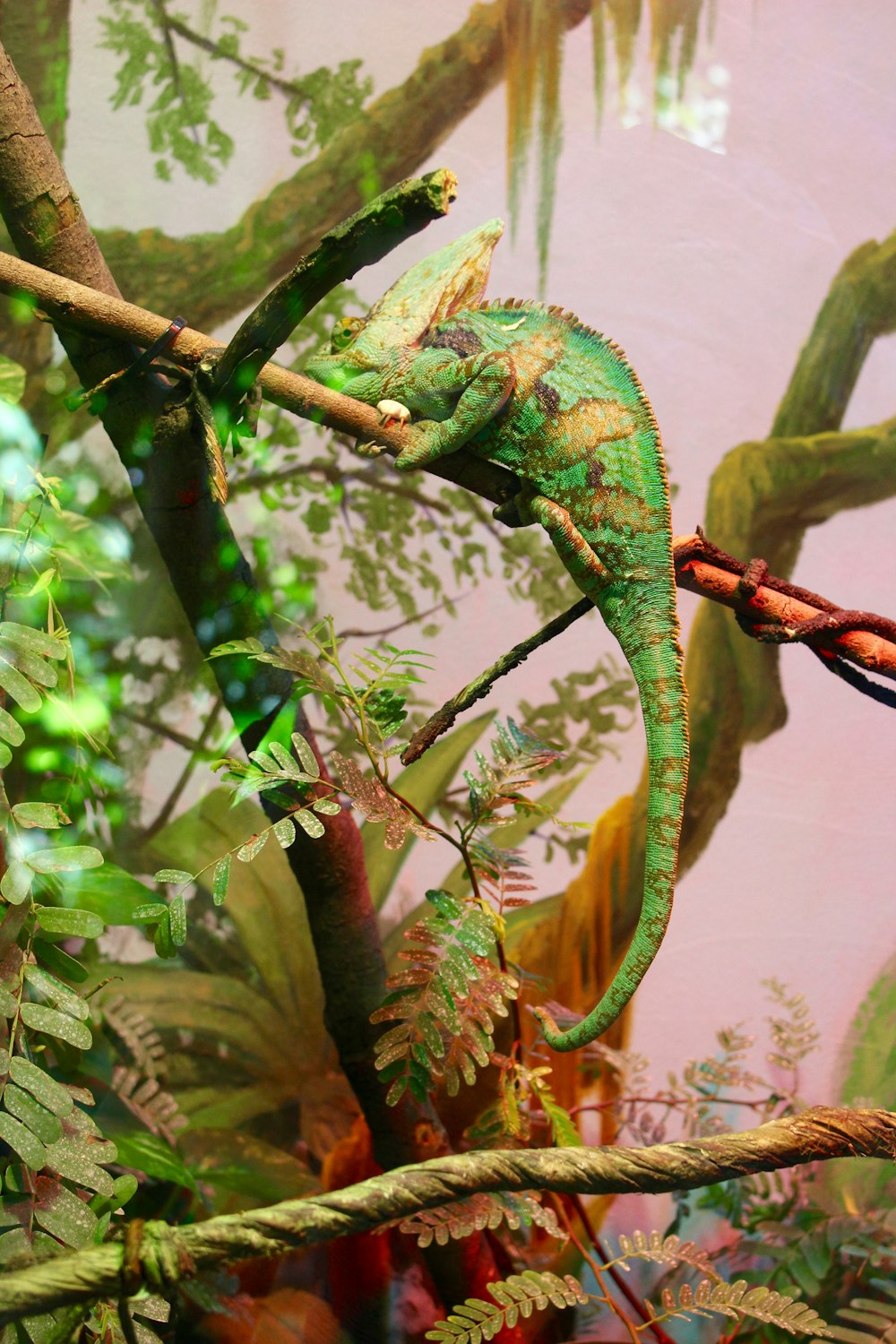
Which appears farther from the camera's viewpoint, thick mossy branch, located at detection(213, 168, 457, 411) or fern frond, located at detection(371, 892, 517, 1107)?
fern frond, located at detection(371, 892, 517, 1107)

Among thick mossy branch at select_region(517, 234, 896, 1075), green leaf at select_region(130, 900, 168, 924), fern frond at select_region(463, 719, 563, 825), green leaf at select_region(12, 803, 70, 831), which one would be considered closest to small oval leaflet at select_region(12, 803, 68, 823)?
green leaf at select_region(12, 803, 70, 831)

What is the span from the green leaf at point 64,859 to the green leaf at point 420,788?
0.92m

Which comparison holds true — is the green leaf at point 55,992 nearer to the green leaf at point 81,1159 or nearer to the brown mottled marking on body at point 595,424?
the green leaf at point 81,1159

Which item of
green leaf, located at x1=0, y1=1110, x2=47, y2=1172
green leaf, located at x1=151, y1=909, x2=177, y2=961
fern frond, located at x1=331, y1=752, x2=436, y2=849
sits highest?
fern frond, located at x1=331, y1=752, x2=436, y2=849

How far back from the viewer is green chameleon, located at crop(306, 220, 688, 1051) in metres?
0.93

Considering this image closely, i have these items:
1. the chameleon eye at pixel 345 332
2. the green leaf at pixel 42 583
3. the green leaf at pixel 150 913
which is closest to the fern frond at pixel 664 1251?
the green leaf at pixel 150 913

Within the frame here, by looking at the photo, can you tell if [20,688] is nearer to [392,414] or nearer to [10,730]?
[10,730]

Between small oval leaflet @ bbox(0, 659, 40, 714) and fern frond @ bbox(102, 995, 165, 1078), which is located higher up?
small oval leaflet @ bbox(0, 659, 40, 714)

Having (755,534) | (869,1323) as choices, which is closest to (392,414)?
(755,534)

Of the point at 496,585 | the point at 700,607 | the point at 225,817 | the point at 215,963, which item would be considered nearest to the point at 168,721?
the point at 225,817

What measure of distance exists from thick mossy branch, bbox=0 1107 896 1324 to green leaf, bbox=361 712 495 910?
3.37ft

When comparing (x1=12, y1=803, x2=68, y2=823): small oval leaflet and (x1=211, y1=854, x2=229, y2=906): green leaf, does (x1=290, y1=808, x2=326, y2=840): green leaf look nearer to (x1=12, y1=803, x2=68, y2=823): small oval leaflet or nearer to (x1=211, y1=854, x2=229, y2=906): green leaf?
(x1=211, y1=854, x2=229, y2=906): green leaf

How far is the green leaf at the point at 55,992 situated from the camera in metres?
0.82

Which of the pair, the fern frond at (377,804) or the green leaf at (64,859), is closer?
the green leaf at (64,859)
